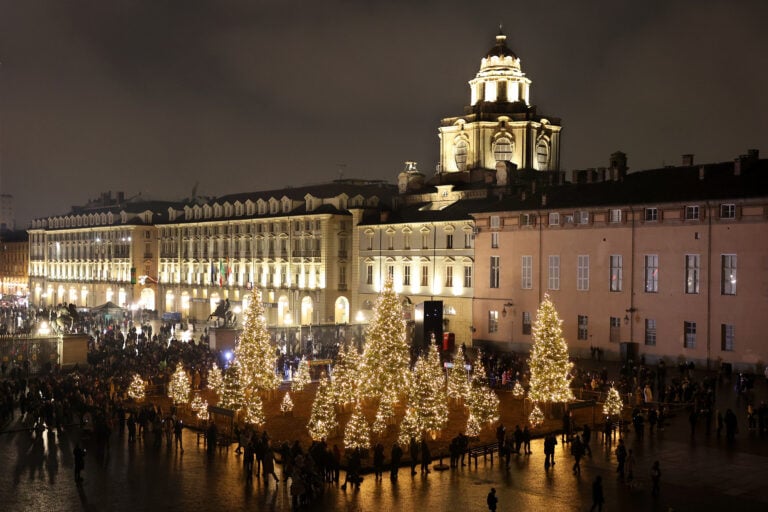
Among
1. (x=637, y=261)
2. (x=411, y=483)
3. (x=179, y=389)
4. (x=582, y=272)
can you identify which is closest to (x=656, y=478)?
(x=411, y=483)

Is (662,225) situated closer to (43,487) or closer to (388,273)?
(388,273)

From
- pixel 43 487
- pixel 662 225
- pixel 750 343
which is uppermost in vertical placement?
pixel 662 225

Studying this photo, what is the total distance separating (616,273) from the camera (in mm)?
51781

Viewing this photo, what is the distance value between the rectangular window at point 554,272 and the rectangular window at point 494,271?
15.8ft

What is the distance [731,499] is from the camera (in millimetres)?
22516

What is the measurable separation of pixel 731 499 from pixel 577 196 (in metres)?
34.1

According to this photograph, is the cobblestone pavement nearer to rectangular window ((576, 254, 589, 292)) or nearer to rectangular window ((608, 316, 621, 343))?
rectangular window ((608, 316, 621, 343))

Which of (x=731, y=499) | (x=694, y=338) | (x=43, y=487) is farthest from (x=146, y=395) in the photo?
(x=694, y=338)

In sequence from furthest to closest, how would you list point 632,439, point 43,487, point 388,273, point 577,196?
point 388,273
point 577,196
point 632,439
point 43,487

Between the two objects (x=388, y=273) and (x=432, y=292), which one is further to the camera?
(x=388, y=273)

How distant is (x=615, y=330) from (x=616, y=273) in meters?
3.43

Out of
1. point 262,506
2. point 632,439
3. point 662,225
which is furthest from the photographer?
point 662,225

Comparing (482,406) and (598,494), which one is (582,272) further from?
(598,494)

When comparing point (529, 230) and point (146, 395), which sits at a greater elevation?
point (529, 230)
